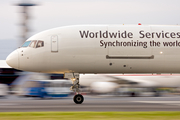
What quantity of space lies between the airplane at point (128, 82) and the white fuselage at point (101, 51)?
36.3 ft

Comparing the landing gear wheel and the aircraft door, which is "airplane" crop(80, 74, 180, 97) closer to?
the landing gear wheel

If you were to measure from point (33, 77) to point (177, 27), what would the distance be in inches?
502

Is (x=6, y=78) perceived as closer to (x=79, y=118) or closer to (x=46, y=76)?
(x=46, y=76)

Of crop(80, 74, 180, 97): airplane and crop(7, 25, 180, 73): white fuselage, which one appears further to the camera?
crop(80, 74, 180, 97): airplane

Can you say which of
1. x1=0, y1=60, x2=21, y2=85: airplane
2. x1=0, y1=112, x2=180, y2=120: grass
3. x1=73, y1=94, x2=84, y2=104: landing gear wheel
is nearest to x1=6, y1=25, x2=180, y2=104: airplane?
x1=73, y1=94, x2=84, y2=104: landing gear wheel

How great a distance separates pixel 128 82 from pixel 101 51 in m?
13.1

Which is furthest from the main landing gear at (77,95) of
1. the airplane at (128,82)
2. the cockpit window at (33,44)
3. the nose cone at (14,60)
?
the airplane at (128,82)

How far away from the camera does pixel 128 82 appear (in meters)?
34.2

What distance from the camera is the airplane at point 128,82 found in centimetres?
3340

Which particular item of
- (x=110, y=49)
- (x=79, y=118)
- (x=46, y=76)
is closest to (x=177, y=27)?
(x=110, y=49)

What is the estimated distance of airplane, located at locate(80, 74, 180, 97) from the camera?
3340cm

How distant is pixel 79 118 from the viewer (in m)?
14.6

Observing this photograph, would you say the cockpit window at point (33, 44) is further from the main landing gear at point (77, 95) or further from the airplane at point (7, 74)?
the airplane at point (7, 74)

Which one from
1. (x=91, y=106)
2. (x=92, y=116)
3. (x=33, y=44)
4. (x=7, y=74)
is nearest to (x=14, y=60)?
(x=33, y=44)
